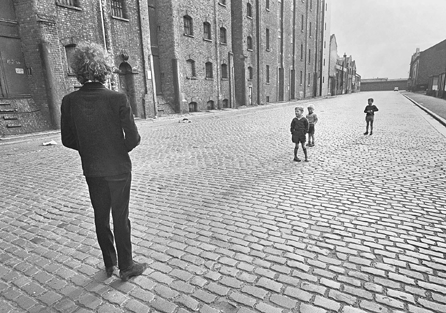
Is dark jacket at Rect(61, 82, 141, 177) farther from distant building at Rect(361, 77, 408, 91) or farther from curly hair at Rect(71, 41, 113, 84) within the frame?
distant building at Rect(361, 77, 408, 91)

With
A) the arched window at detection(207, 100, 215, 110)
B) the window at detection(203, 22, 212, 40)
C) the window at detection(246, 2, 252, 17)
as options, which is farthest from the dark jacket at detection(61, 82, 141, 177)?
the window at detection(246, 2, 252, 17)

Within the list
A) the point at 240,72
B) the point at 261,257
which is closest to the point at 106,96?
the point at 261,257

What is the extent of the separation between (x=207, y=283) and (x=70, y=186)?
14.0 feet

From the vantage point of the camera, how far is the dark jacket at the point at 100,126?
95.3 inches

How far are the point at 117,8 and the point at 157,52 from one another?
460cm

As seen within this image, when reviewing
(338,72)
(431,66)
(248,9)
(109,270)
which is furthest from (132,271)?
(338,72)

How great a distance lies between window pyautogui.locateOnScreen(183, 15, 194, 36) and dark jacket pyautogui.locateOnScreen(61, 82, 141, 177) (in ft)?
71.2

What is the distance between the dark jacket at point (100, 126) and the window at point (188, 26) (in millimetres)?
21698

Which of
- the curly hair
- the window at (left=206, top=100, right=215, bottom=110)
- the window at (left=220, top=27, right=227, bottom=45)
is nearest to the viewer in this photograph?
the curly hair

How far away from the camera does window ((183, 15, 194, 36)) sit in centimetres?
2248

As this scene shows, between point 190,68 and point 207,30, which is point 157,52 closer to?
point 190,68

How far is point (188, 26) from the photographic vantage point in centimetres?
2284

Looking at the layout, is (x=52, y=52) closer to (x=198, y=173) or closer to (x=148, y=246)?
(x=198, y=173)

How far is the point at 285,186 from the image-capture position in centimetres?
534
